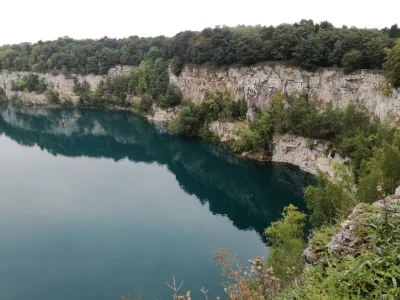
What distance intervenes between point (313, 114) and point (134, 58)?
51457mm

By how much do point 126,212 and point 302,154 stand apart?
20.3 m

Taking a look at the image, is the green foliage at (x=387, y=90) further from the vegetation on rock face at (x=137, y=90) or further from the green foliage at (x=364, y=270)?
the vegetation on rock face at (x=137, y=90)

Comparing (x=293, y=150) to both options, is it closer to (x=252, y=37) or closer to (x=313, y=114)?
(x=313, y=114)

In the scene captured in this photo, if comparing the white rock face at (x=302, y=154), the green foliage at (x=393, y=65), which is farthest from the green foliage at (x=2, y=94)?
the green foliage at (x=393, y=65)

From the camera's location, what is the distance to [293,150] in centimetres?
4000

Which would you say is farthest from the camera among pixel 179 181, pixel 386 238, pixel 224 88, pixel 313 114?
pixel 224 88

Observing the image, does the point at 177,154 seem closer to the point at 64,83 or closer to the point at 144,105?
the point at 144,105

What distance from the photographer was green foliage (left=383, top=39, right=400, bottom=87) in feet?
95.5

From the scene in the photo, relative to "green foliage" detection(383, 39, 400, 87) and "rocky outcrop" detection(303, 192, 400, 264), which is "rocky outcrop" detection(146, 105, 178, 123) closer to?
"green foliage" detection(383, 39, 400, 87)

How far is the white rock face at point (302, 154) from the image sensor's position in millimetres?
35328

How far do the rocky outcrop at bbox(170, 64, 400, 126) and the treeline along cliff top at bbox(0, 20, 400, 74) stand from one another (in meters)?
1.19

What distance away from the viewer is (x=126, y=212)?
3170 cm

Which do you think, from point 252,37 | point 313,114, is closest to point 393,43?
point 313,114

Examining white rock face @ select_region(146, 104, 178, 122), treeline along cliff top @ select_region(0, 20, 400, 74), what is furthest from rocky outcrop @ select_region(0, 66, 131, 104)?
white rock face @ select_region(146, 104, 178, 122)
